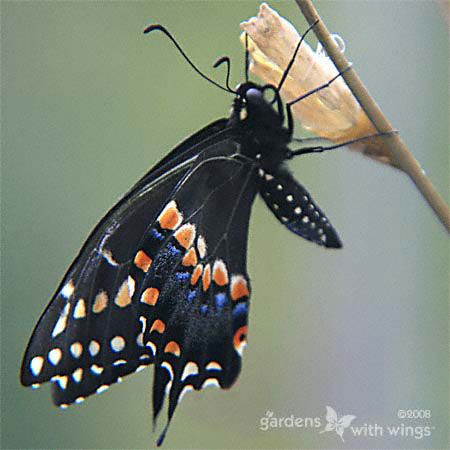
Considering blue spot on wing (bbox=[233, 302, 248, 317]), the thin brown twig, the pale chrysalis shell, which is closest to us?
the thin brown twig

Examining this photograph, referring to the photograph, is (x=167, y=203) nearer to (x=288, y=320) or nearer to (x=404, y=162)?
(x=404, y=162)

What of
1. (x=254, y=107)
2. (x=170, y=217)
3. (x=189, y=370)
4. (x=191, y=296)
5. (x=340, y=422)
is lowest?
(x=340, y=422)

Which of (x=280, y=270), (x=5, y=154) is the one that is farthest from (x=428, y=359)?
(x=5, y=154)

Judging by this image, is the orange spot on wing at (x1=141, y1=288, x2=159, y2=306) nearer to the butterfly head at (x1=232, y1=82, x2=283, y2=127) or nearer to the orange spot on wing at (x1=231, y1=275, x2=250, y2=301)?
the orange spot on wing at (x1=231, y1=275, x2=250, y2=301)

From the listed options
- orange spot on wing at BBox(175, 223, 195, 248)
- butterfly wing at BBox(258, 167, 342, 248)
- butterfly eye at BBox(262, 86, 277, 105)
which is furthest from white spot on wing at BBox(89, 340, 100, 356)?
butterfly eye at BBox(262, 86, 277, 105)

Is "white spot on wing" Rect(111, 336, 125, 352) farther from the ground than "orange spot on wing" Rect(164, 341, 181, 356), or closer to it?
farther from the ground

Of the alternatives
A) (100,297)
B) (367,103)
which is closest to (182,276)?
(100,297)

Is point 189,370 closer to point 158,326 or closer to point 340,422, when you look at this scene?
point 158,326
